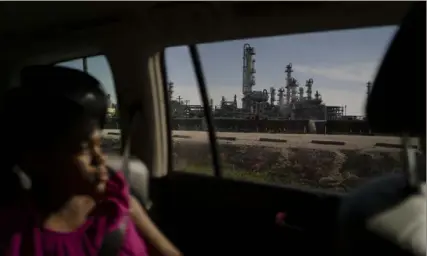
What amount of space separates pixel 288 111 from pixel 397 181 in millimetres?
241

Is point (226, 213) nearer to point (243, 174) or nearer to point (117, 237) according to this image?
point (243, 174)

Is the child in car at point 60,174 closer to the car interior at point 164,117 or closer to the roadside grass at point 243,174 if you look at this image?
the car interior at point 164,117

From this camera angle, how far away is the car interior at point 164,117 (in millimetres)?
1096

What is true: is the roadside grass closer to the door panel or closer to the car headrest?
the door panel

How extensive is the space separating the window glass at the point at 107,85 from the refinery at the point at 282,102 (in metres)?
0.23

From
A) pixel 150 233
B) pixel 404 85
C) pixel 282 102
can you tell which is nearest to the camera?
pixel 404 85

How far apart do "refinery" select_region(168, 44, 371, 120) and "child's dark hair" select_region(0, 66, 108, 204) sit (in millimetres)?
279

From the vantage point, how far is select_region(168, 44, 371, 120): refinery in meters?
1.05

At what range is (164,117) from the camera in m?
1.20

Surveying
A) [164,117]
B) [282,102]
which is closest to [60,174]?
[164,117]

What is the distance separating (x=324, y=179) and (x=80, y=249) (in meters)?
0.51

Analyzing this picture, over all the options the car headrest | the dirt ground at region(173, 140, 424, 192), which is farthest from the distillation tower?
the car headrest

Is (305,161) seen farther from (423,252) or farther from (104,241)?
(104,241)

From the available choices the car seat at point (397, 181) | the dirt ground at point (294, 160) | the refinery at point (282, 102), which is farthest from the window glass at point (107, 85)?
the car seat at point (397, 181)
